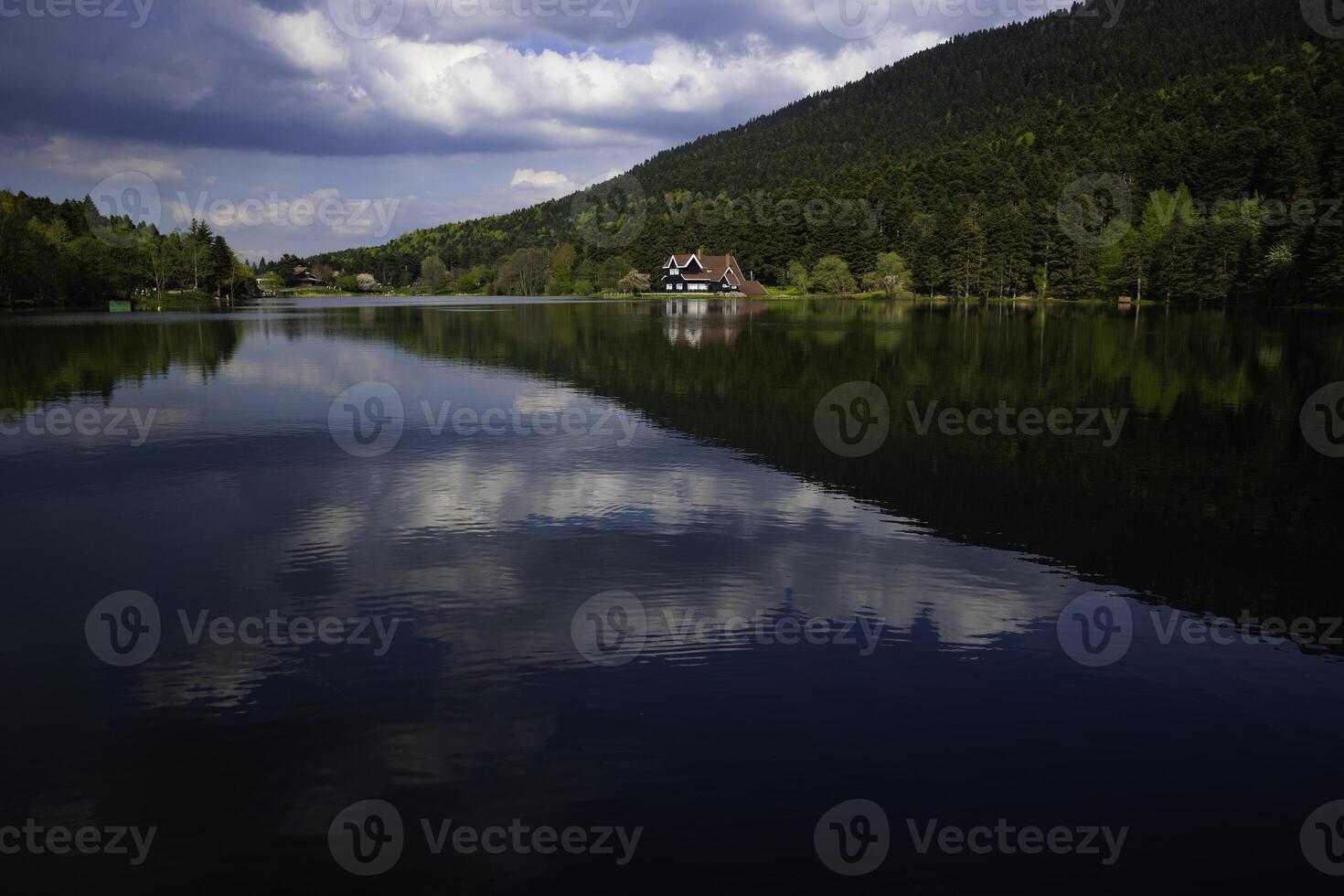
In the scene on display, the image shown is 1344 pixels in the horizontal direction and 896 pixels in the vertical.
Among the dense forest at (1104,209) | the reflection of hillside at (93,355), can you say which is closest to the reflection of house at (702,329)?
the reflection of hillside at (93,355)

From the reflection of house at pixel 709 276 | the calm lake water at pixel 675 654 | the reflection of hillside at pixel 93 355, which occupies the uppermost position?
the reflection of house at pixel 709 276

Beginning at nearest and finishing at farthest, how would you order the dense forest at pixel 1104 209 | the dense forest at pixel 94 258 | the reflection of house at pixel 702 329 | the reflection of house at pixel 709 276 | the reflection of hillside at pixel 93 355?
the reflection of hillside at pixel 93 355 < the reflection of house at pixel 702 329 < the dense forest at pixel 1104 209 < the dense forest at pixel 94 258 < the reflection of house at pixel 709 276

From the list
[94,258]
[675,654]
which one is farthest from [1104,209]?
[94,258]

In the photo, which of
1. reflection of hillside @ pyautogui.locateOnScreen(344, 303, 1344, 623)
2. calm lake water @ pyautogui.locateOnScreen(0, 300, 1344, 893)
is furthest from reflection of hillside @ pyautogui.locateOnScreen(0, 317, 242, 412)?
reflection of hillside @ pyautogui.locateOnScreen(344, 303, 1344, 623)

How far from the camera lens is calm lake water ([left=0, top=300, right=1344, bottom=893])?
289 inches

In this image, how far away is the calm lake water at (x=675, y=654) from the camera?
24.1 ft

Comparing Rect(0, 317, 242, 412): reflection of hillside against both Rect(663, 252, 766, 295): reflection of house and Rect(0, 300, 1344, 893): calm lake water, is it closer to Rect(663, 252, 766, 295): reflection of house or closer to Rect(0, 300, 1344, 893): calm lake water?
Rect(0, 300, 1344, 893): calm lake water

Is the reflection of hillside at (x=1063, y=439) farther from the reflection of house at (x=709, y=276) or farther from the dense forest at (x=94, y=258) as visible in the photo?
the reflection of house at (x=709, y=276)

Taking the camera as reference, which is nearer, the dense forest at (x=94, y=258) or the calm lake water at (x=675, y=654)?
the calm lake water at (x=675, y=654)

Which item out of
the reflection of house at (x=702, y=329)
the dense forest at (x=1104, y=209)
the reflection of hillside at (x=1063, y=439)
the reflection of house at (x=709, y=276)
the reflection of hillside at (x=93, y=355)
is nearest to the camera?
the reflection of hillside at (x=1063, y=439)

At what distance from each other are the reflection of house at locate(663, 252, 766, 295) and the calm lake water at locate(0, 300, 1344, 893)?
13885cm

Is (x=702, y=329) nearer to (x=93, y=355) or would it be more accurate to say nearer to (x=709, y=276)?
(x=93, y=355)

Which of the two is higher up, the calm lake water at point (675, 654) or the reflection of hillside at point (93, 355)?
the reflection of hillside at point (93, 355)

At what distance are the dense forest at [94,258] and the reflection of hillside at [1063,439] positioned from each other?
83.7m
